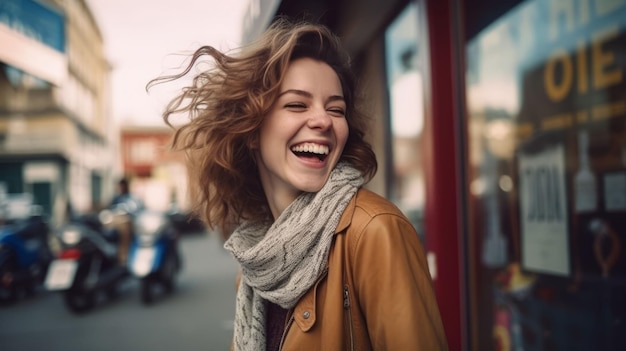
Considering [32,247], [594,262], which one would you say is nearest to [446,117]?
[594,262]

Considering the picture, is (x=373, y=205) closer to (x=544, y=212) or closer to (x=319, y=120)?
(x=319, y=120)

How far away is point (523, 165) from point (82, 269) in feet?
16.7

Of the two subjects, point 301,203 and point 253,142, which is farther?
point 253,142

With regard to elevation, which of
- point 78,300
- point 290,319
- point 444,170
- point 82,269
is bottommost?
point 78,300

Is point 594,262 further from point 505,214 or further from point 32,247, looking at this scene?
point 32,247

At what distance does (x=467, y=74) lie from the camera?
290cm

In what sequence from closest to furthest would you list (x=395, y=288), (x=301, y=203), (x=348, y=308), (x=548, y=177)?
(x=395, y=288) → (x=348, y=308) → (x=301, y=203) → (x=548, y=177)

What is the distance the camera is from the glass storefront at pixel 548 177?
83.6 inches

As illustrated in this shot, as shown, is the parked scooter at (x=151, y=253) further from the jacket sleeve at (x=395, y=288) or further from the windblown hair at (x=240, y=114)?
the jacket sleeve at (x=395, y=288)

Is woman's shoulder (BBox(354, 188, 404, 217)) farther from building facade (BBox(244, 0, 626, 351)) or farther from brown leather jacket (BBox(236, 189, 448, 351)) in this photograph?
building facade (BBox(244, 0, 626, 351))

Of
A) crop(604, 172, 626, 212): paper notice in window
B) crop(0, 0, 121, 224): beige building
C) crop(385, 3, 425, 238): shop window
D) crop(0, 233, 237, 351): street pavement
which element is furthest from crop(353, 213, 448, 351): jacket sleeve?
crop(0, 233, 237, 351): street pavement

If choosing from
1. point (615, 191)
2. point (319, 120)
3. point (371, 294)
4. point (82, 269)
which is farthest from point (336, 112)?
point (82, 269)

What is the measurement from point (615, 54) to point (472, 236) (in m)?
1.22

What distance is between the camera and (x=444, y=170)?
2717mm
